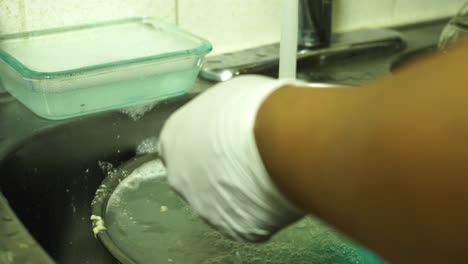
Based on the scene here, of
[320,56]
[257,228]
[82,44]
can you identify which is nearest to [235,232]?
[257,228]

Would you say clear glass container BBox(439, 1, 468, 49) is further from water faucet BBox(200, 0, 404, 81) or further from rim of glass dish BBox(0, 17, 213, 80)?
rim of glass dish BBox(0, 17, 213, 80)

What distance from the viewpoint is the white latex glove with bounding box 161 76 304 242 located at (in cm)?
36

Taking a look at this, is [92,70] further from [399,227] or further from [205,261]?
[399,227]

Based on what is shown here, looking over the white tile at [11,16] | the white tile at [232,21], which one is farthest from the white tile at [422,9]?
the white tile at [11,16]

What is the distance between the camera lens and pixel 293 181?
31 cm

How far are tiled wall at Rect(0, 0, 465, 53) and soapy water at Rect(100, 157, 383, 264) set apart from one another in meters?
0.24

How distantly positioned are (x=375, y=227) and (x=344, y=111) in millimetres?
57

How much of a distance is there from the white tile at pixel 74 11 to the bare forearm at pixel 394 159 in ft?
1.68

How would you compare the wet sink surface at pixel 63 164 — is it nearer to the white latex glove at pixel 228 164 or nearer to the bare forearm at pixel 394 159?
the white latex glove at pixel 228 164

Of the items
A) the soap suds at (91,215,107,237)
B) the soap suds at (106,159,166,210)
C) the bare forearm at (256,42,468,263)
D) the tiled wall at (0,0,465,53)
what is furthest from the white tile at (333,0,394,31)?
the bare forearm at (256,42,468,263)

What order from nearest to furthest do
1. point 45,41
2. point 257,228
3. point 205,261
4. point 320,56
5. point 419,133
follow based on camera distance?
1. point 419,133
2. point 257,228
3. point 205,261
4. point 45,41
5. point 320,56

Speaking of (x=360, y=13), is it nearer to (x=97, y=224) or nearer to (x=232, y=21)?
(x=232, y=21)

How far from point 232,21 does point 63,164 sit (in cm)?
35

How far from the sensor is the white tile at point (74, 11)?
712 mm
